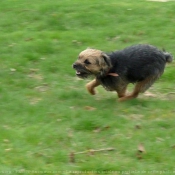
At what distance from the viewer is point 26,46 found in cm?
1002

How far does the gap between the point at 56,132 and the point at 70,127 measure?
0.98 ft

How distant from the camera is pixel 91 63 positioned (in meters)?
7.52

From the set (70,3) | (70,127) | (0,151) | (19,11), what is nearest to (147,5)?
(70,3)

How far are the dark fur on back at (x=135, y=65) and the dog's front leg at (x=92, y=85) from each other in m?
0.11

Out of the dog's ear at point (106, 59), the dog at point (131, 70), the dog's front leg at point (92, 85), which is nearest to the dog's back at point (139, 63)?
the dog at point (131, 70)

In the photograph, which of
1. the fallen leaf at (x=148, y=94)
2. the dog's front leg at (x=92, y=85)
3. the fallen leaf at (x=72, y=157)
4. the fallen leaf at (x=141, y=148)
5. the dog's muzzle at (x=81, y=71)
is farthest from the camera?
the fallen leaf at (x=148, y=94)

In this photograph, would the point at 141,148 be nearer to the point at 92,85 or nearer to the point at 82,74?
the point at 82,74

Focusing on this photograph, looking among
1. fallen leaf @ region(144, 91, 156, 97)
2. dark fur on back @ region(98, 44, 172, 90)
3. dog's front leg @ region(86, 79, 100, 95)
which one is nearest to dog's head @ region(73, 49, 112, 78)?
dark fur on back @ region(98, 44, 172, 90)

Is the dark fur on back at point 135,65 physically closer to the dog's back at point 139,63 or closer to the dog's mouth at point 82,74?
the dog's back at point 139,63

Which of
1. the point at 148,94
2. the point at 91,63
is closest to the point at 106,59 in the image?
the point at 91,63

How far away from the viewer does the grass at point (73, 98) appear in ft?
19.5

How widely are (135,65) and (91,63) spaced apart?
0.78 meters

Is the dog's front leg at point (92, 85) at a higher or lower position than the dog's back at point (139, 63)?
lower

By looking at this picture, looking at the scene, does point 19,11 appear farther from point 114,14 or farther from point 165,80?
point 165,80
